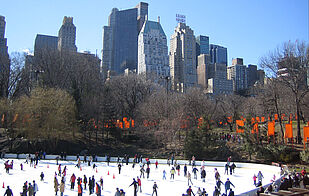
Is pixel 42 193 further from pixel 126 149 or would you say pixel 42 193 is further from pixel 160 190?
pixel 126 149

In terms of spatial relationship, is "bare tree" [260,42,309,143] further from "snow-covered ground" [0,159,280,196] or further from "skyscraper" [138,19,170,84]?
"skyscraper" [138,19,170,84]

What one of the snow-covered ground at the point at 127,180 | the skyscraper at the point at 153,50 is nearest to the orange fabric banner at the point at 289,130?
the snow-covered ground at the point at 127,180

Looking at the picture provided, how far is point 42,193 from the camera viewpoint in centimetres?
1920

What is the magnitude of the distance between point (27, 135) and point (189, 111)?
2894cm

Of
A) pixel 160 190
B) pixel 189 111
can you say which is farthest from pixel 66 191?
pixel 189 111

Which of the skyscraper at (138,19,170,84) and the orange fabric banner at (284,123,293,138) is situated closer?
the orange fabric banner at (284,123,293,138)

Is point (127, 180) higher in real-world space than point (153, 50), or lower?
lower

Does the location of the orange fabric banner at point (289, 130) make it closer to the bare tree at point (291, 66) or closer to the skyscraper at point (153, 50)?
the bare tree at point (291, 66)

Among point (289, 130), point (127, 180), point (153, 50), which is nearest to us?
point (127, 180)

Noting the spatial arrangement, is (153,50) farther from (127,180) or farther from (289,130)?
(127,180)

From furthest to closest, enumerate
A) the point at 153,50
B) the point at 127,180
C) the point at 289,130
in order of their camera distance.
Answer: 1. the point at 153,50
2. the point at 289,130
3. the point at 127,180

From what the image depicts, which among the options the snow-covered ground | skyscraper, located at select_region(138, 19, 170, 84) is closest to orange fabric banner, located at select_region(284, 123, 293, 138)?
the snow-covered ground

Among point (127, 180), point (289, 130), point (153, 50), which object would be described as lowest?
point (127, 180)

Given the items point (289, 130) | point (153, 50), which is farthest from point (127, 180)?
point (153, 50)
